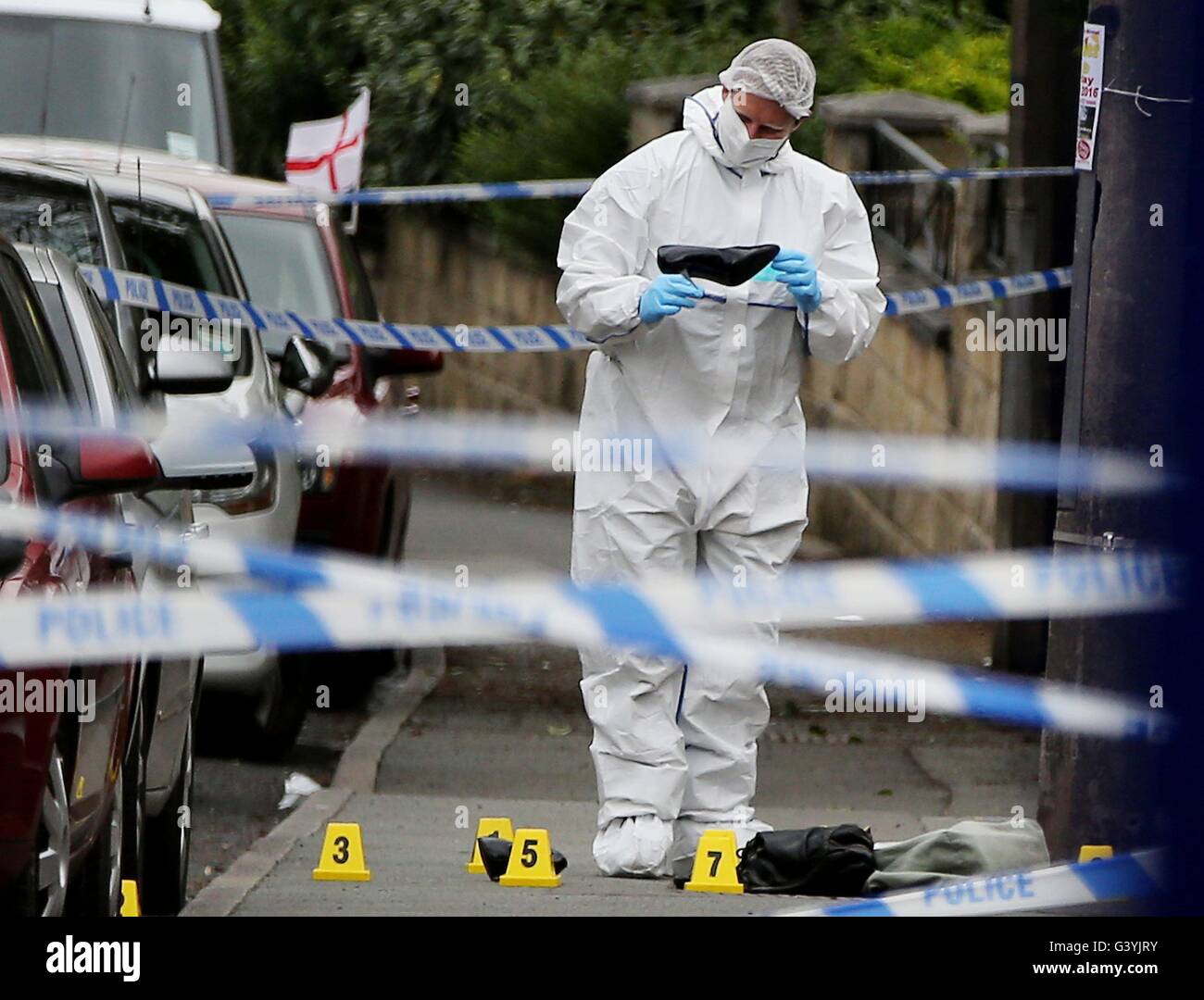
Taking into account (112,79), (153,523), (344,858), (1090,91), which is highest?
(1090,91)

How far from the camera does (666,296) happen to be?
7.05m

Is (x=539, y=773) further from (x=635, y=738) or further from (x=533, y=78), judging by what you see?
(x=533, y=78)

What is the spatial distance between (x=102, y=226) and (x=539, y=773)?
2439 mm

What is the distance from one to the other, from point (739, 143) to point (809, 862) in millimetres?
Result: 1808

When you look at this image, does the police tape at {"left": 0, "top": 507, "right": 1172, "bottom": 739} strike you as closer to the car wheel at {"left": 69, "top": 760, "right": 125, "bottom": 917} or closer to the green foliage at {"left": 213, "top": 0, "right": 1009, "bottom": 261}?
the car wheel at {"left": 69, "top": 760, "right": 125, "bottom": 917}

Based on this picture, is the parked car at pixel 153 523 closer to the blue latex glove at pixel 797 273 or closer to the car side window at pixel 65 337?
the car side window at pixel 65 337

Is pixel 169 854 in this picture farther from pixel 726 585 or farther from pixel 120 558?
pixel 726 585

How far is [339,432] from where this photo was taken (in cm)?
1156

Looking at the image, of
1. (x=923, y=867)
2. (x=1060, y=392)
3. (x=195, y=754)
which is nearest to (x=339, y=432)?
(x=195, y=754)

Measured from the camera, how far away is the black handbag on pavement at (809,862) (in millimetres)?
6938

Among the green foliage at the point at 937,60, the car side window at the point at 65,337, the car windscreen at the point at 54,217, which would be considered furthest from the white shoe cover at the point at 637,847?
the green foliage at the point at 937,60

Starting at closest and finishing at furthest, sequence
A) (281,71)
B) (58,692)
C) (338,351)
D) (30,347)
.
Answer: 1. (58,692)
2. (30,347)
3. (338,351)
4. (281,71)

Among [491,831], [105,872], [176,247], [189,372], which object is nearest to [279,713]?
[176,247]

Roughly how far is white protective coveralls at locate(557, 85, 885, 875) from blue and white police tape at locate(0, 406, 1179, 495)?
3cm
